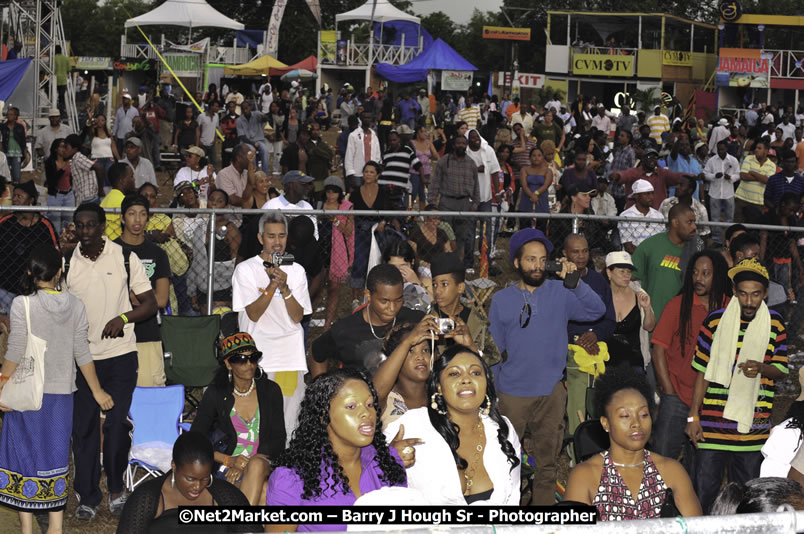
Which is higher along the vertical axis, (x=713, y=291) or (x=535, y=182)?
(x=535, y=182)

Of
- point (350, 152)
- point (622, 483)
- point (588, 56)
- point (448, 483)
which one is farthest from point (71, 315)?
point (588, 56)

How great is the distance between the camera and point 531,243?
7047 mm

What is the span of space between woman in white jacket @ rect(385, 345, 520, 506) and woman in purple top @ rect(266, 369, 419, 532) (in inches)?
13.7

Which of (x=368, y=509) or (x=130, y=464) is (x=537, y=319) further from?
(x=368, y=509)

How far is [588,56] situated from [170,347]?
44874mm

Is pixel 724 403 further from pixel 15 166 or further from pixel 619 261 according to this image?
pixel 15 166

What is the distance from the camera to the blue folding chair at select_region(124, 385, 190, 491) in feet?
25.0

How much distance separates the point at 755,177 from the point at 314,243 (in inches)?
318

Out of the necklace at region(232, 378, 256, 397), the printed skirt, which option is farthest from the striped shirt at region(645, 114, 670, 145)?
the printed skirt

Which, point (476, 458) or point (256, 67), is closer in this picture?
point (476, 458)

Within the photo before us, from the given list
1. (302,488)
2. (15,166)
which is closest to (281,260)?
(302,488)

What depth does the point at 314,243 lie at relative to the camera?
1012 cm

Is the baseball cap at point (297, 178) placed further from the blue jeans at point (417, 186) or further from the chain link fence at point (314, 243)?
the blue jeans at point (417, 186)

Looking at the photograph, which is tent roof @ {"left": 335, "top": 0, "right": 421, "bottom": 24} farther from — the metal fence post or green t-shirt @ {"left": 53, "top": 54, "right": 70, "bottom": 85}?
the metal fence post
